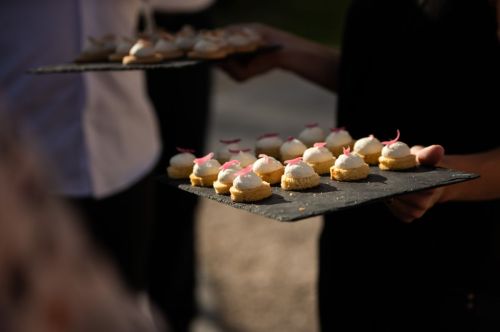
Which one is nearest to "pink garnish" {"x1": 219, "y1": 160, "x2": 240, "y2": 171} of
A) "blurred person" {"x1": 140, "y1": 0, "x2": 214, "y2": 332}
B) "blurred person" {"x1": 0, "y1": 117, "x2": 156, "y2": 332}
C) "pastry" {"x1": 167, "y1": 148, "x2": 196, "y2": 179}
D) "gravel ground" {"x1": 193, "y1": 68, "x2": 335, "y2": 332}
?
"pastry" {"x1": 167, "y1": 148, "x2": 196, "y2": 179}

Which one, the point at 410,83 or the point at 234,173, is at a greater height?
the point at 410,83

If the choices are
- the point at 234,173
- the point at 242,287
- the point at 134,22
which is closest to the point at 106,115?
the point at 134,22

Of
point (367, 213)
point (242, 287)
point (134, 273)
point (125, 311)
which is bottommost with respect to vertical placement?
point (242, 287)

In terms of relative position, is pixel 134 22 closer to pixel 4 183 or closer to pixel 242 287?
pixel 242 287

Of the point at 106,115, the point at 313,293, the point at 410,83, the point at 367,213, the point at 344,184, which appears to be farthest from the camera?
the point at 313,293

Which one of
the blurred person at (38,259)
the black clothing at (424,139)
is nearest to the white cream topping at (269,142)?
the black clothing at (424,139)

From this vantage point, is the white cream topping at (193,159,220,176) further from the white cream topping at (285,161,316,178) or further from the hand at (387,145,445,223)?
the hand at (387,145,445,223)

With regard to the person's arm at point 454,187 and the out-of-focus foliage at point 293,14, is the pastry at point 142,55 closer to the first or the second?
the person's arm at point 454,187

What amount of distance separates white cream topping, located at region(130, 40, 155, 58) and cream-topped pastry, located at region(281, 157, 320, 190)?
0.77 m

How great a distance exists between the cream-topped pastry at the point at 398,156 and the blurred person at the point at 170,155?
2.01 meters

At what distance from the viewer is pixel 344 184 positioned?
151 cm

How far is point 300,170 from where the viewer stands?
58.9 inches

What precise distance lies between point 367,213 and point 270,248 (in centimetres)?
262

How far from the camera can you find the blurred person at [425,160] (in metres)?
1.62
